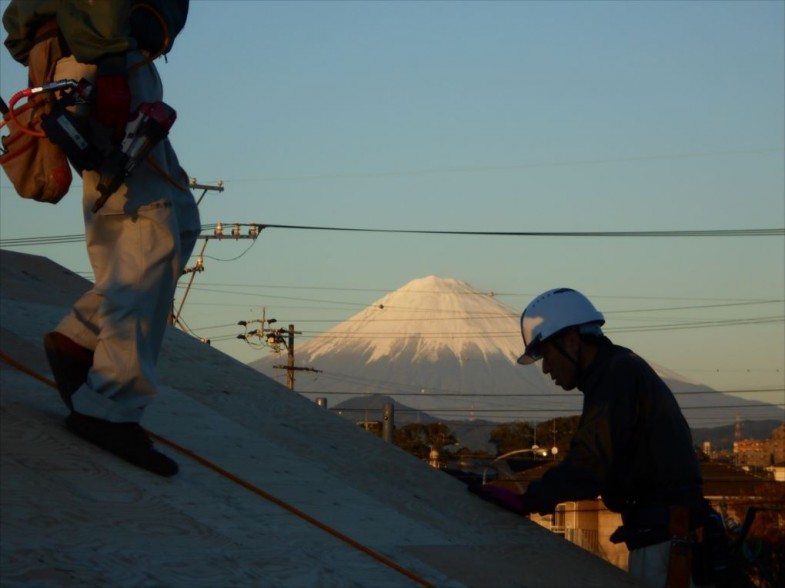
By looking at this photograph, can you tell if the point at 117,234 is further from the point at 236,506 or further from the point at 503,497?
the point at 503,497

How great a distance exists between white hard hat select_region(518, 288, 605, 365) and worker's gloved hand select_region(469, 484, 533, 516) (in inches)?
27.9

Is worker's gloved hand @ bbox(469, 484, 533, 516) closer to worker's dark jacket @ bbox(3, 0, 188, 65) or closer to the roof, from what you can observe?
the roof

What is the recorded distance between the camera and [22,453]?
435cm

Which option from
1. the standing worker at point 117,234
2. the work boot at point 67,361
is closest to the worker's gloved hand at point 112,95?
the standing worker at point 117,234

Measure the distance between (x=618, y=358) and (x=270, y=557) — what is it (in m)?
1.44

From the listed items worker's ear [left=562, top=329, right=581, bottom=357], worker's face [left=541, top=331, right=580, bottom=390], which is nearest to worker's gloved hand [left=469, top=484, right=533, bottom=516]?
worker's face [left=541, top=331, right=580, bottom=390]

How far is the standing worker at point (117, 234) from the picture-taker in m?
4.43

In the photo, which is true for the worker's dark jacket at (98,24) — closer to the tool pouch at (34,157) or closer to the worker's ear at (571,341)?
the tool pouch at (34,157)

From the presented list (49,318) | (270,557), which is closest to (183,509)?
(270,557)

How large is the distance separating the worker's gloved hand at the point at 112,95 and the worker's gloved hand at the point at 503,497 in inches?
84.4

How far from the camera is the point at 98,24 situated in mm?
4391

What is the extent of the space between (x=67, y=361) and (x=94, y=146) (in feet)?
2.63

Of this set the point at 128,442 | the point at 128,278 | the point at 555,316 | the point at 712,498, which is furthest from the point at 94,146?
the point at 712,498

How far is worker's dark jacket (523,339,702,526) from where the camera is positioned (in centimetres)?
448
